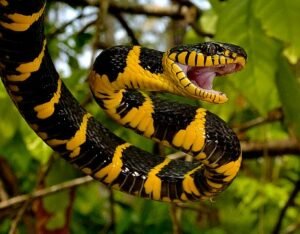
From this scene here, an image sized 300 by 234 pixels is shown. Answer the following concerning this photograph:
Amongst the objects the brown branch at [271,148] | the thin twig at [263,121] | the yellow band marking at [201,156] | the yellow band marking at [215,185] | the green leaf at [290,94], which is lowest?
the brown branch at [271,148]

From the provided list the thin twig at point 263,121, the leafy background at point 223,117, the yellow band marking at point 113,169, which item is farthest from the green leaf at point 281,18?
the thin twig at point 263,121

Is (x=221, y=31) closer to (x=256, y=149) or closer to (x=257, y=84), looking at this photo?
(x=257, y=84)

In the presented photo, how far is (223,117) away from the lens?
4.75 ft

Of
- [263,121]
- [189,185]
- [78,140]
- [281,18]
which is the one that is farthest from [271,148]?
[78,140]

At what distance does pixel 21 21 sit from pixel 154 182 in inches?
12.9

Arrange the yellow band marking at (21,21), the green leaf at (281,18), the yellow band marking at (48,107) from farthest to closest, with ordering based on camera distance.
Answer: the green leaf at (281,18) → the yellow band marking at (48,107) → the yellow band marking at (21,21)

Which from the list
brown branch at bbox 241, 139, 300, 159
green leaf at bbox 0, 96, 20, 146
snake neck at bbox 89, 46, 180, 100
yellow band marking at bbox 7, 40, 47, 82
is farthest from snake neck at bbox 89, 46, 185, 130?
brown branch at bbox 241, 139, 300, 159

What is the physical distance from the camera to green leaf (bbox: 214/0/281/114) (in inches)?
45.0

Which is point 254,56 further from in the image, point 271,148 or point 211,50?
point 271,148

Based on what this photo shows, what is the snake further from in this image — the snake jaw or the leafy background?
the leafy background

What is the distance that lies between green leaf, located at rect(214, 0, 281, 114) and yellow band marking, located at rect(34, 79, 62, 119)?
19.4 inches

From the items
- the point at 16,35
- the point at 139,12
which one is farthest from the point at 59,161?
the point at 16,35

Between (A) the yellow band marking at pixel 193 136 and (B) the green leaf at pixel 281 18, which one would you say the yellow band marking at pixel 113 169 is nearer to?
(A) the yellow band marking at pixel 193 136

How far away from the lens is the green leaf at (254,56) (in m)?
1.14
